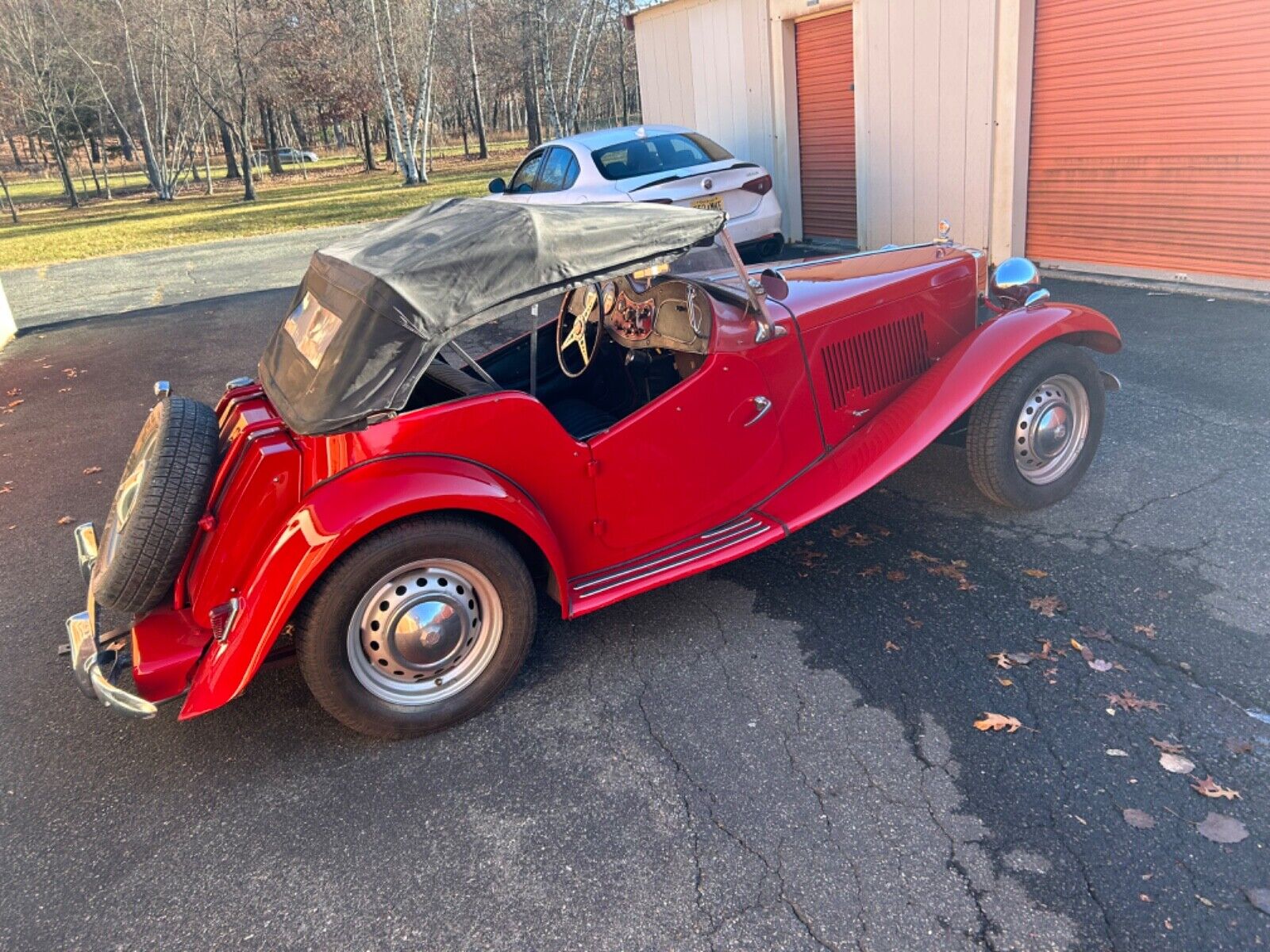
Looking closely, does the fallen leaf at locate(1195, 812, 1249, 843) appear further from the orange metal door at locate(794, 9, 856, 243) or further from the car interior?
the orange metal door at locate(794, 9, 856, 243)

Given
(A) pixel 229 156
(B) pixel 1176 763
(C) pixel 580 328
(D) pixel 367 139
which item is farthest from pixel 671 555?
(A) pixel 229 156

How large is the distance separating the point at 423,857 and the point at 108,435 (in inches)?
242

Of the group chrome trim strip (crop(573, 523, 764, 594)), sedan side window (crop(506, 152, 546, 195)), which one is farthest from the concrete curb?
chrome trim strip (crop(573, 523, 764, 594))

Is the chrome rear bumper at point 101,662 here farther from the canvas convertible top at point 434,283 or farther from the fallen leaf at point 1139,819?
the fallen leaf at point 1139,819

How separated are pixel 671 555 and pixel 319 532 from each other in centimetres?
141

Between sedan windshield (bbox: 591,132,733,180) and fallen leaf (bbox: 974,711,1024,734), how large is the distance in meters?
8.10

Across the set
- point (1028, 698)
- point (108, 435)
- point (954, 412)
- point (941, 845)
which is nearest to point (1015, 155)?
point (954, 412)

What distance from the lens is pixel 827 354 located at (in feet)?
13.3

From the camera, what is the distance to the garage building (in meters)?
7.48

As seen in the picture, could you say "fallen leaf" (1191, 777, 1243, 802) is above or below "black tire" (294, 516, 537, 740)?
below

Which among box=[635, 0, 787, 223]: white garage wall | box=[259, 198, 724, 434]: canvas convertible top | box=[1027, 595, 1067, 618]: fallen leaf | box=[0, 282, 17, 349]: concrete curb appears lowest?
box=[1027, 595, 1067, 618]: fallen leaf

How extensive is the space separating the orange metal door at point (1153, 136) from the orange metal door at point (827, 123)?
9.15ft

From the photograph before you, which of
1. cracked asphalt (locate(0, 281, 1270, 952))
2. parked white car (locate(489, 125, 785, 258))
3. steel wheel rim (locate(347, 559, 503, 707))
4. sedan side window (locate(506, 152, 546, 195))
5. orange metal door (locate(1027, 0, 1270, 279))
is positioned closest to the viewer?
cracked asphalt (locate(0, 281, 1270, 952))

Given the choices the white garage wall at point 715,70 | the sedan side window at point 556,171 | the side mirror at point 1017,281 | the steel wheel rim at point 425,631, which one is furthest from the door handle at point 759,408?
the white garage wall at point 715,70
